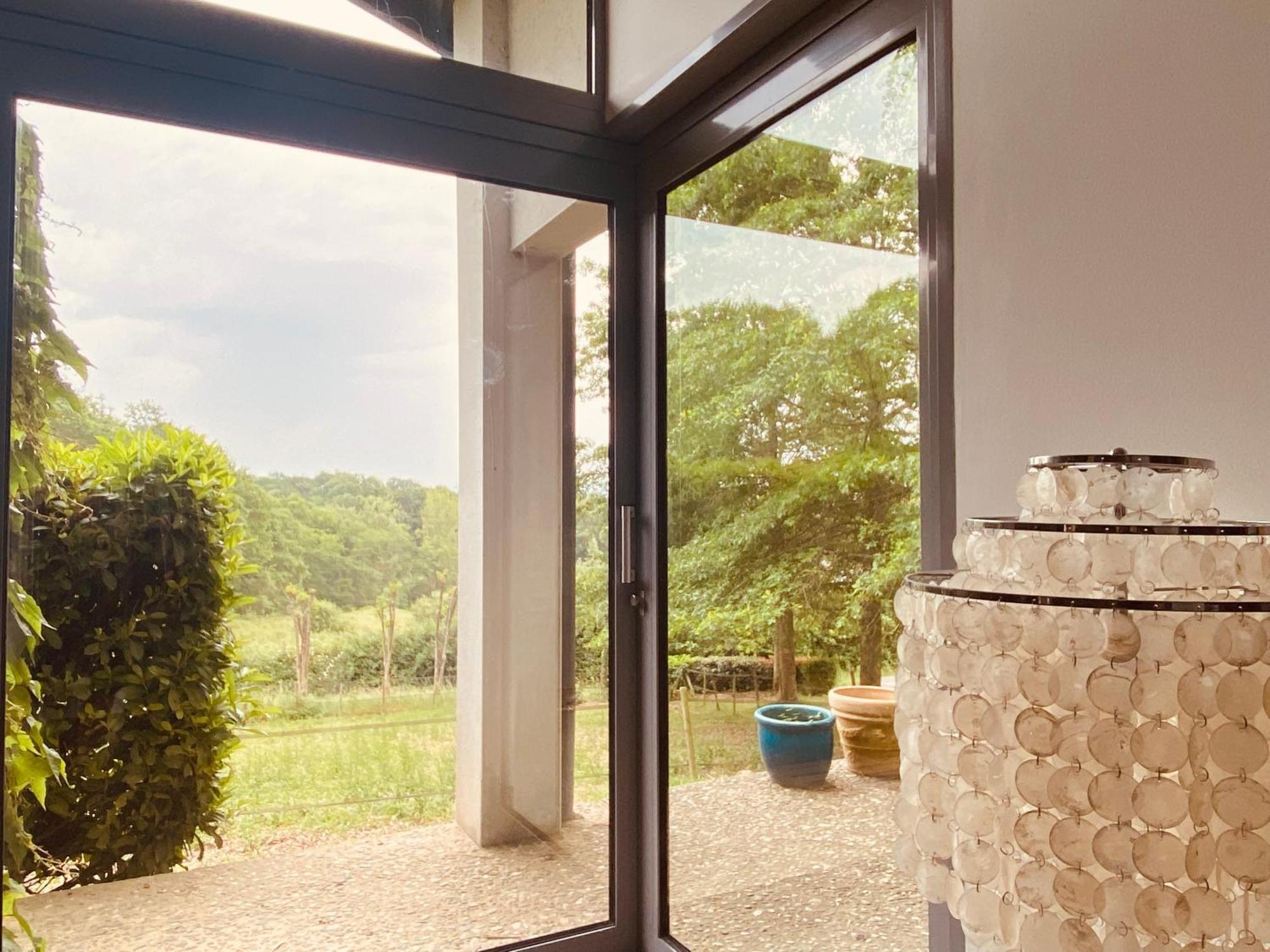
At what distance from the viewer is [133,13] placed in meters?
1.76

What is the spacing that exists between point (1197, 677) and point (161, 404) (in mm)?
1790

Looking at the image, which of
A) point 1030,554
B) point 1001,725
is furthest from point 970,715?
point 1030,554

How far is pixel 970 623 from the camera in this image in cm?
70

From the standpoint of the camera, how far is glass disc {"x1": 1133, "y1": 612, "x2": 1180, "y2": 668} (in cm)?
64

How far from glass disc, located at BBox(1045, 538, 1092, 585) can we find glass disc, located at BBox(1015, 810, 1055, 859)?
0.54 feet

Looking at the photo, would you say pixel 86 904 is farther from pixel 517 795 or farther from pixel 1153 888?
pixel 1153 888

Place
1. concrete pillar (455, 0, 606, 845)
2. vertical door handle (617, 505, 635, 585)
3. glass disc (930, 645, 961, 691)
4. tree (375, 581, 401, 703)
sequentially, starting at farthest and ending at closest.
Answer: vertical door handle (617, 505, 635, 585) → concrete pillar (455, 0, 606, 845) → tree (375, 581, 401, 703) → glass disc (930, 645, 961, 691)

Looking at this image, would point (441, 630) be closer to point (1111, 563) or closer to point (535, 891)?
point (535, 891)

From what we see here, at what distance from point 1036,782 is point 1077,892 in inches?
2.9

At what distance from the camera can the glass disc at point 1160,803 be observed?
61 cm

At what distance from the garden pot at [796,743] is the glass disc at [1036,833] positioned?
43.6 inches

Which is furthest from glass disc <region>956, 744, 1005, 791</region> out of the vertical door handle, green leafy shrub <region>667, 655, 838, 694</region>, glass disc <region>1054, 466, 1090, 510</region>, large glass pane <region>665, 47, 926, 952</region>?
the vertical door handle

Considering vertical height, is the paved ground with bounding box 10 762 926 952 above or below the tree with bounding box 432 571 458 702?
below

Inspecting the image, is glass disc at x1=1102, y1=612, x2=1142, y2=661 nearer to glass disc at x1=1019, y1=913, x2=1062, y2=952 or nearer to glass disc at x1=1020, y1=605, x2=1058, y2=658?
glass disc at x1=1020, y1=605, x2=1058, y2=658
